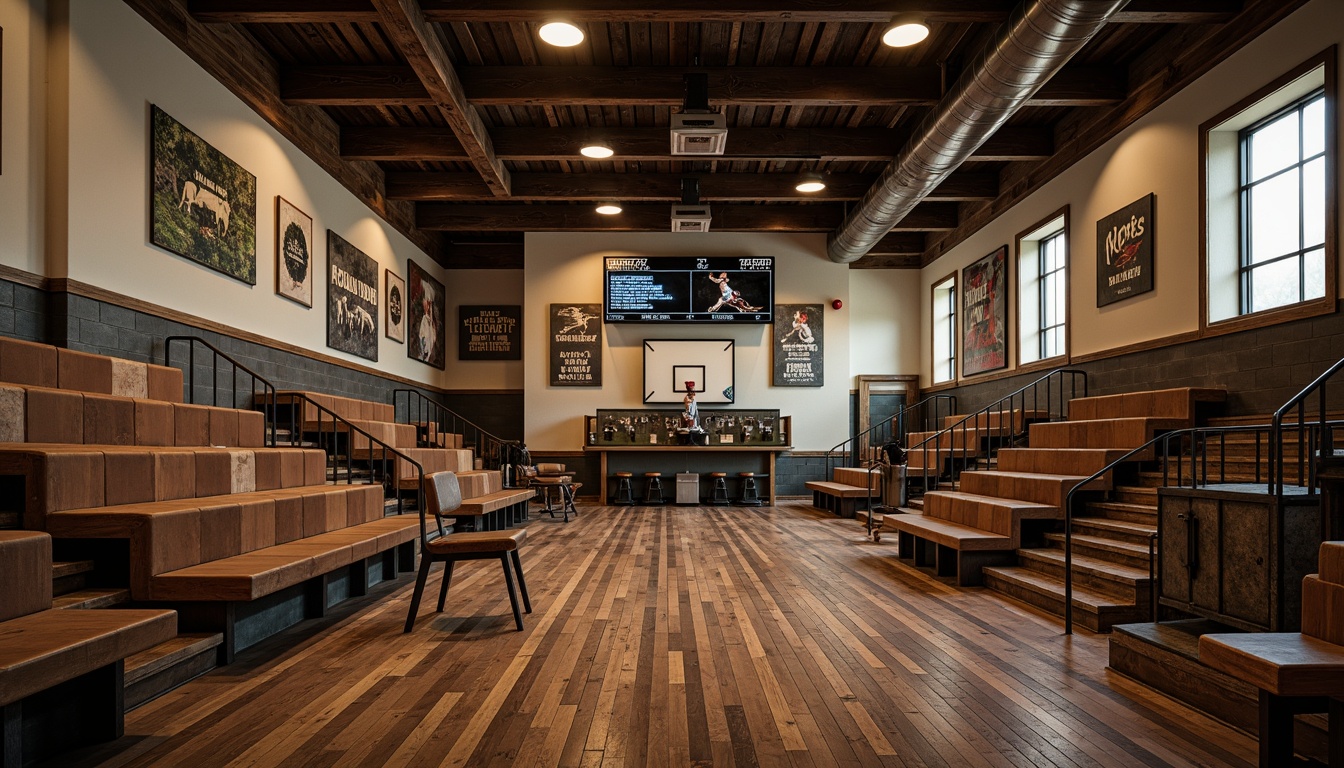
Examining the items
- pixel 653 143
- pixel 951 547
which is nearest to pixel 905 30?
pixel 653 143

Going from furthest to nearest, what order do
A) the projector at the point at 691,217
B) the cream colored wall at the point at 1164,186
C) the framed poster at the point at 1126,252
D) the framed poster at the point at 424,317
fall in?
the framed poster at the point at 424,317 → the projector at the point at 691,217 → the framed poster at the point at 1126,252 → the cream colored wall at the point at 1164,186

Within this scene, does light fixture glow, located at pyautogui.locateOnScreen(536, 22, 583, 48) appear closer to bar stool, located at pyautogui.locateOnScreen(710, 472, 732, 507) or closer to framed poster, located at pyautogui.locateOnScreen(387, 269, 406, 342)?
Result: framed poster, located at pyautogui.locateOnScreen(387, 269, 406, 342)

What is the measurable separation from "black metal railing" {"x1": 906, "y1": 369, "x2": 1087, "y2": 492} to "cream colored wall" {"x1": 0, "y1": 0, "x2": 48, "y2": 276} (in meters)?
7.28

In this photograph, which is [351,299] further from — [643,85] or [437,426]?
[643,85]

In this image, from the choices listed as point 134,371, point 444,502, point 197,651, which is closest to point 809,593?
point 444,502

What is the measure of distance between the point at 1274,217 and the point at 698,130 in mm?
4446

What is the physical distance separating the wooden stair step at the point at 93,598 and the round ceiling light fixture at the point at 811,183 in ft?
26.6

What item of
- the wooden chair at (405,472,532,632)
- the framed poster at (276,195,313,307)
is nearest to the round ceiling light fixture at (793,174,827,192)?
the framed poster at (276,195,313,307)

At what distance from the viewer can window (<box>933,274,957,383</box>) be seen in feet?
38.4

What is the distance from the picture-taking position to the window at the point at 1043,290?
8.39m

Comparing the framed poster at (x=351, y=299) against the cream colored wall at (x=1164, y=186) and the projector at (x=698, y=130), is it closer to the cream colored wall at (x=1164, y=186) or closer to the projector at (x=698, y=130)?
the projector at (x=698, y=130)

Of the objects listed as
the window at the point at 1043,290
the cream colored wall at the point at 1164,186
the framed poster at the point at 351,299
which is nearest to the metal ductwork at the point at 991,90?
the cream colored wall at the point at 1164,186

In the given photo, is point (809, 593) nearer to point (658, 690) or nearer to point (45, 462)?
point (658, 690)

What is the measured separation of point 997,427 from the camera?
877 cm
